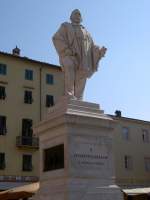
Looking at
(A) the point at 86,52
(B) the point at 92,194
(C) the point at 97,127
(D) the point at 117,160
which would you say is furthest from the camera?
(D) the point at 117,160

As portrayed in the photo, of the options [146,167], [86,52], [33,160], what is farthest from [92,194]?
[146,167]

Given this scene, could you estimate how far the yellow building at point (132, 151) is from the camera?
144ft

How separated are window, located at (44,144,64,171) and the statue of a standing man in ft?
5.65

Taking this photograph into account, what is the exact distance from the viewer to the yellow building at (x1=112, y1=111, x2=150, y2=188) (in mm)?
44000

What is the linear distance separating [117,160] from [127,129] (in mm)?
3623

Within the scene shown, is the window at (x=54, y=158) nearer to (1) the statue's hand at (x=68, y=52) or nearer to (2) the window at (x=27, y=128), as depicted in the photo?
(1) the statue's hand at (x=68, y=52)

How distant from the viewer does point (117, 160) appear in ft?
143

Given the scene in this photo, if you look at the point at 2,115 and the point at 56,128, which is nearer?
the point at 56,128

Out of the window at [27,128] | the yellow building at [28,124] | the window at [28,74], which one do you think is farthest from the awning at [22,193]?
the window at [28,74]

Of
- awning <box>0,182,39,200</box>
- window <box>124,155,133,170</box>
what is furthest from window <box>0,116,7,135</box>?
awning <box>0,182,39,200</box>

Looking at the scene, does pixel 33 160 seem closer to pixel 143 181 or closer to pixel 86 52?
pixel 143 181

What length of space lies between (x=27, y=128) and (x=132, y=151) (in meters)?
12.9

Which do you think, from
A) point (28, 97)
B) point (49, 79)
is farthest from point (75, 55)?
point (49, 79)

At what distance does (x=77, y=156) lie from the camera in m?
10.3
